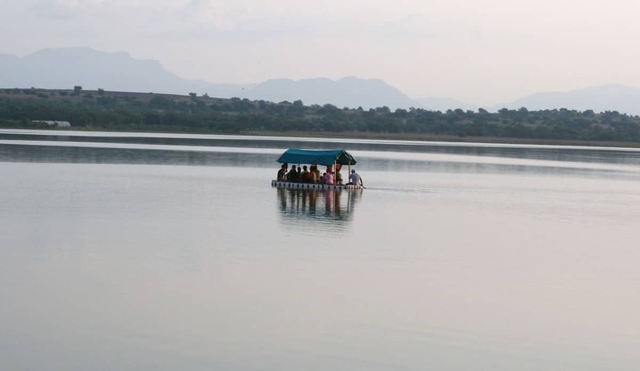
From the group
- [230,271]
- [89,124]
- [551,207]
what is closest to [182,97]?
[89,124]

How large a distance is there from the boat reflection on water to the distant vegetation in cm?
6462

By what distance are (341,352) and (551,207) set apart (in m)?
23.6

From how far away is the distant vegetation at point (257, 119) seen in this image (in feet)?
Result: 363

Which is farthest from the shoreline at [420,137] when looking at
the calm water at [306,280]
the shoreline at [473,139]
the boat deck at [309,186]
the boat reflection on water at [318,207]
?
the calm water at [306,280]

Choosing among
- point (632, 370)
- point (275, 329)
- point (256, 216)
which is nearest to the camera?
point (632, 370)

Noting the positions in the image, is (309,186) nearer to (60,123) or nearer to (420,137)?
(60,123)

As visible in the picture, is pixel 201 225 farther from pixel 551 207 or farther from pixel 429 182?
pixel 429 182

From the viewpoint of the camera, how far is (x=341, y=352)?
13805 mm

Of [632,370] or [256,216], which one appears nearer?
[632,370]

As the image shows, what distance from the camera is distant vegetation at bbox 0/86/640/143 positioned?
111m

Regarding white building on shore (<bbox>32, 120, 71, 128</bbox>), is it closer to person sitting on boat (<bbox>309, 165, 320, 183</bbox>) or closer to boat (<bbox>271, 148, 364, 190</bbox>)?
boat (<bbox>271, 148, 364, 190</bbox>)

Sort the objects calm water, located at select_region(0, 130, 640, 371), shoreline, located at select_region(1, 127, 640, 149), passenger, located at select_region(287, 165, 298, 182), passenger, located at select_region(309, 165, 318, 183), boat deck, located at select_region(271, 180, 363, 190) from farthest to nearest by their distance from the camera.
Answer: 1. shoreline, located at select_region(1, 127, 640, 149)
2. passenger, located at select_region(309, 165, 318, 183)
3. passenger, located at select_region(287, 165, 298, 182)
4. boat deck, located at select_region(271, 180, 363, 190)
5. calm water, located at select_region(0, 130, 640, 371)

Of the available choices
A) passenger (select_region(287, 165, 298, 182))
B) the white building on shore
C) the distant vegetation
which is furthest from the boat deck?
the white building on shore

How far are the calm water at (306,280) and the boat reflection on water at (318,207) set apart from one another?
13 centimetres
